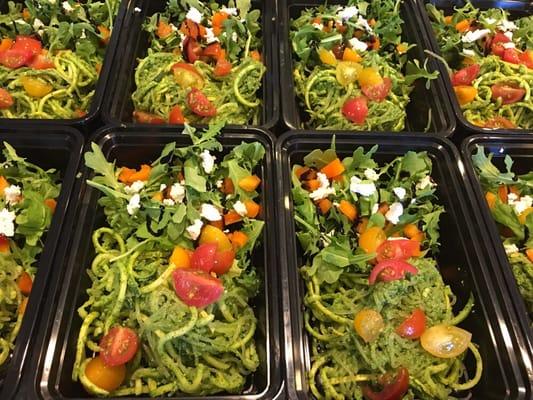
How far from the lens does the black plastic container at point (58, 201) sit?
151cm

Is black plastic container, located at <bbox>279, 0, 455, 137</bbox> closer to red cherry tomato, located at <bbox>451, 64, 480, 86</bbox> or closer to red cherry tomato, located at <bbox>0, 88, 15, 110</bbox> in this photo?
red cherry tomato, located at <bbox>451, 64, 480, 86</bbox>

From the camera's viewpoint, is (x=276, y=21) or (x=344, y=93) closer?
(x=344, y=93)

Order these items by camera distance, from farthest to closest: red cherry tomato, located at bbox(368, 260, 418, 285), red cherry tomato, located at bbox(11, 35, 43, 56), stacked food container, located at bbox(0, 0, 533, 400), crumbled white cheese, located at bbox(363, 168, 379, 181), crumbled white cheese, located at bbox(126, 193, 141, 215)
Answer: red cherry tomato, located at bbox(11, 35, 43, 56)
crumbled white cheese, located at bbox(363, 168, 379, 181)
crumbled white cheese, located at bbox(126, 193, 141, 215)
red cherry tomato, located at bbox(368, 260, 418, 285)
stacked food container, located at bbox(0, 0, 533, 400)

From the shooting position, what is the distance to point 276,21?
273 cm

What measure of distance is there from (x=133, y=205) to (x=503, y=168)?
1655mm

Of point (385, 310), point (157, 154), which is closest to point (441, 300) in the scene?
point (385, 310)

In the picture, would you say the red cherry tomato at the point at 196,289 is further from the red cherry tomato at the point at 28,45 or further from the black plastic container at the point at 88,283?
the red cherry tomato at the point at 28,45

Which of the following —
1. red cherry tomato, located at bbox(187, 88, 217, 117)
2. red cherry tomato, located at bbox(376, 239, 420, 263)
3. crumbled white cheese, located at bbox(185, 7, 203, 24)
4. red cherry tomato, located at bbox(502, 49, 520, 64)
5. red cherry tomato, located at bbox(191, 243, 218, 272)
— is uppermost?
crumbled white cheese, located at bbox(185, 7, 203, 24)

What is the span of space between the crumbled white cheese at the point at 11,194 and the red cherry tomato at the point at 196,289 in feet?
2.62

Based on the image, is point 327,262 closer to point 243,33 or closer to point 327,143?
point 327,143

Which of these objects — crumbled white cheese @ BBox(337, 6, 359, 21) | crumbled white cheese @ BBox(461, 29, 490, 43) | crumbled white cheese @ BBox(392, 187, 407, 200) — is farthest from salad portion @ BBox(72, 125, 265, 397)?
crumbled white cheese @ BBox(461, 29, 490, 43)

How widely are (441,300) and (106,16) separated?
233cm

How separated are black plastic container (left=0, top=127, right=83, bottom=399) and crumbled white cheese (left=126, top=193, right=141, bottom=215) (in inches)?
9.0

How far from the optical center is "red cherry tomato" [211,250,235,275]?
68.8 inches
